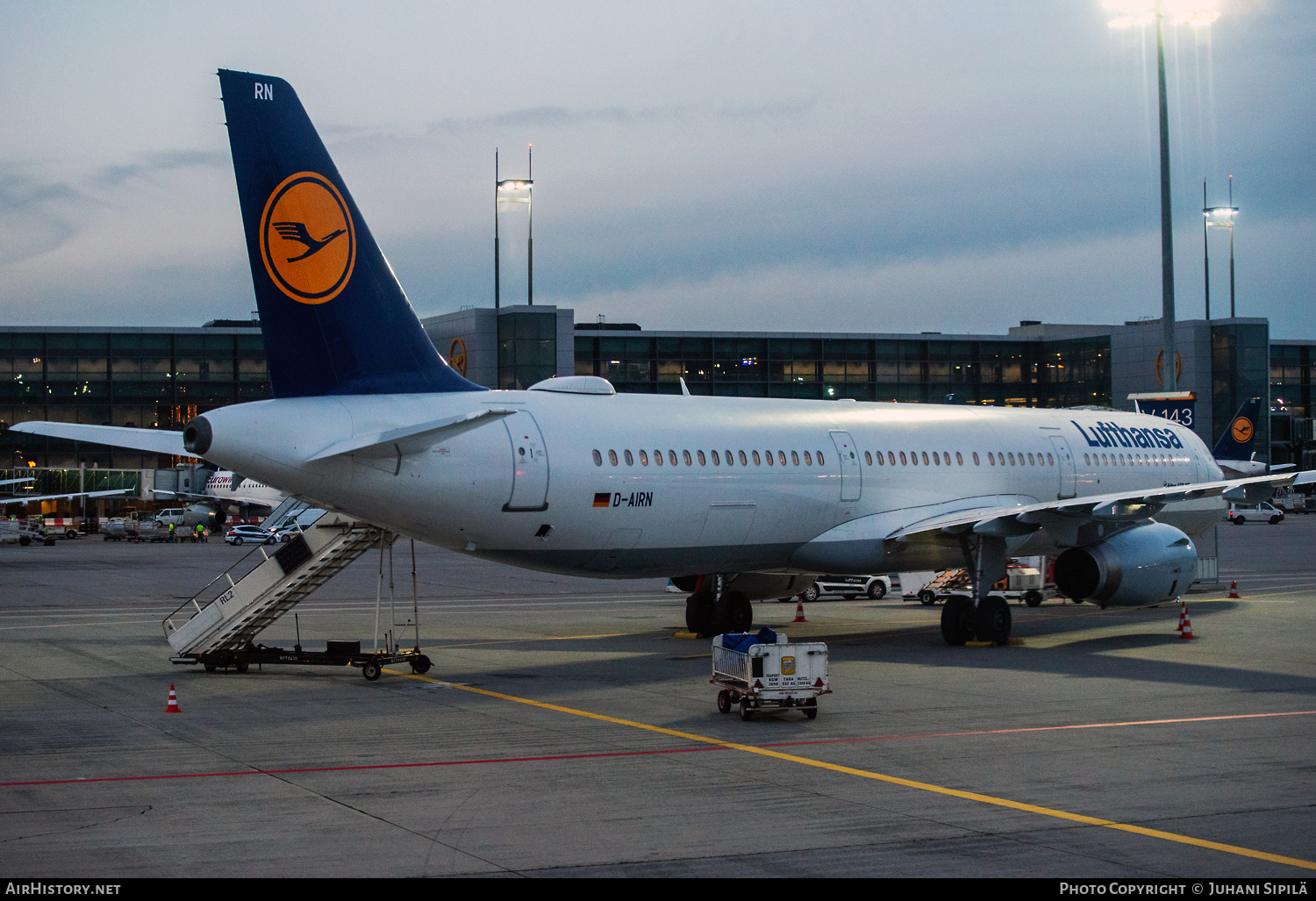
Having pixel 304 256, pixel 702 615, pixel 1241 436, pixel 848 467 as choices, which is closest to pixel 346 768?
pixel 304 256

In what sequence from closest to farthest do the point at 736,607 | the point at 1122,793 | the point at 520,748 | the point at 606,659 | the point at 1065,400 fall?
the point at 1122,793 → the point at 520,748 → the point at 606,659 → the point at 736,607 → the point at 1065,400

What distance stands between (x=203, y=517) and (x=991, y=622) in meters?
74.9

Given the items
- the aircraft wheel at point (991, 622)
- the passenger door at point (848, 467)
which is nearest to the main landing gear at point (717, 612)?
the passenger door at point (848, 467)

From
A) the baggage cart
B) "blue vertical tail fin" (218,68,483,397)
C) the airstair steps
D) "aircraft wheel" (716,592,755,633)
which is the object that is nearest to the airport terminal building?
"aircraft wheel" (716,592,755,633)

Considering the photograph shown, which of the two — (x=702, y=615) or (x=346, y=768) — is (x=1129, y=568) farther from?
(x=346, y=768)

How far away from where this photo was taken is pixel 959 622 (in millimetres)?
26141

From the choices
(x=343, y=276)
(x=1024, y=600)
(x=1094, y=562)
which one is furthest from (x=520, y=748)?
(x=1024, y=600)

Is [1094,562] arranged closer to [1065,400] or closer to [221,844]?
[221,844]

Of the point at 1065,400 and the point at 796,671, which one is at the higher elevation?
the point at 1065,400

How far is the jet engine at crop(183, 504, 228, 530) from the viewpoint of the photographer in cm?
8975

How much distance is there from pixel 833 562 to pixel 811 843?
15790 millimetres

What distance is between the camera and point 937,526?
26.2 m

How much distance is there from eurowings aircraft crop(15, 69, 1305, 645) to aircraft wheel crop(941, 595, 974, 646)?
0.04 metres

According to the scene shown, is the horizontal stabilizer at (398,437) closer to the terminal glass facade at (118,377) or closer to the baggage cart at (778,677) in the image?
the baggage cart at (778,677)
